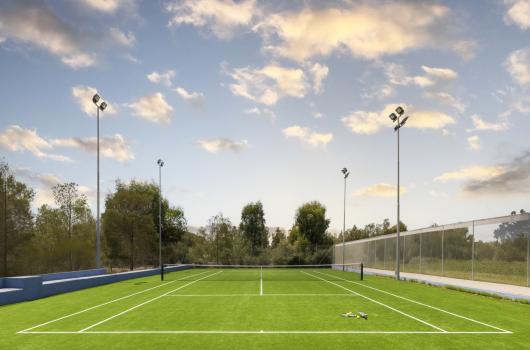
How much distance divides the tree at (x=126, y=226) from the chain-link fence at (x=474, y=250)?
2924cm

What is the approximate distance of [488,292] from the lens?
65.1 feet

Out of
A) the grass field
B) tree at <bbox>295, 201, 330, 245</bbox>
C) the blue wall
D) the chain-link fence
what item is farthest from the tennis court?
tree at <bbox>295, 201, 330, 245</bbox>

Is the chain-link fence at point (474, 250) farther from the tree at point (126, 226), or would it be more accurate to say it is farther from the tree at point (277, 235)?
the tree at point (277, 235)

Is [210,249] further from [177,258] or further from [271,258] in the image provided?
[271,258]

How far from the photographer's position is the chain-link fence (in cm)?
2273

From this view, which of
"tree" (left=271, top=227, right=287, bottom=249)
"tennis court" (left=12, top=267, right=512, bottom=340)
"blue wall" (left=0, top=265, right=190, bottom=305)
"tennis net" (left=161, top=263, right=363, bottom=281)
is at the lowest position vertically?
"tree" (left=271, top=227, right=287, bottom=249)

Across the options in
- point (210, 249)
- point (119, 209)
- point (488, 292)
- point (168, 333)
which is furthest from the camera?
point (210, 249)

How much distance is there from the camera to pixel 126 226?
56438mm

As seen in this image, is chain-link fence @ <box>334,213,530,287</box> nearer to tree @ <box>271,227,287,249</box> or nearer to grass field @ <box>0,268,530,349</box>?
grass field @ <box>0,268,530,349</box>

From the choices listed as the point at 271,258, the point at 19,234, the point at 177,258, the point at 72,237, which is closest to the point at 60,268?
the point at 72,237

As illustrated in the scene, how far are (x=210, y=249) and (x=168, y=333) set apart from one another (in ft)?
192

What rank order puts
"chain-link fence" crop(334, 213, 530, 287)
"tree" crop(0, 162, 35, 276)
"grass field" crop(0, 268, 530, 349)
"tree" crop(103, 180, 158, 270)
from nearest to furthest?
"grass field" crop(0, 268, 530, 349) → "chain-link fence" crop(334, 213, 530, 287) → "tree" crop(0, 162, 35, 276) → "tree" crop(103, 180, 158, 270)

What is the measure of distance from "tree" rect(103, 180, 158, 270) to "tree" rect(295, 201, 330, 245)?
1209 inches

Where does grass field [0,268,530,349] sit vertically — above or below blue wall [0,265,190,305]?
above
